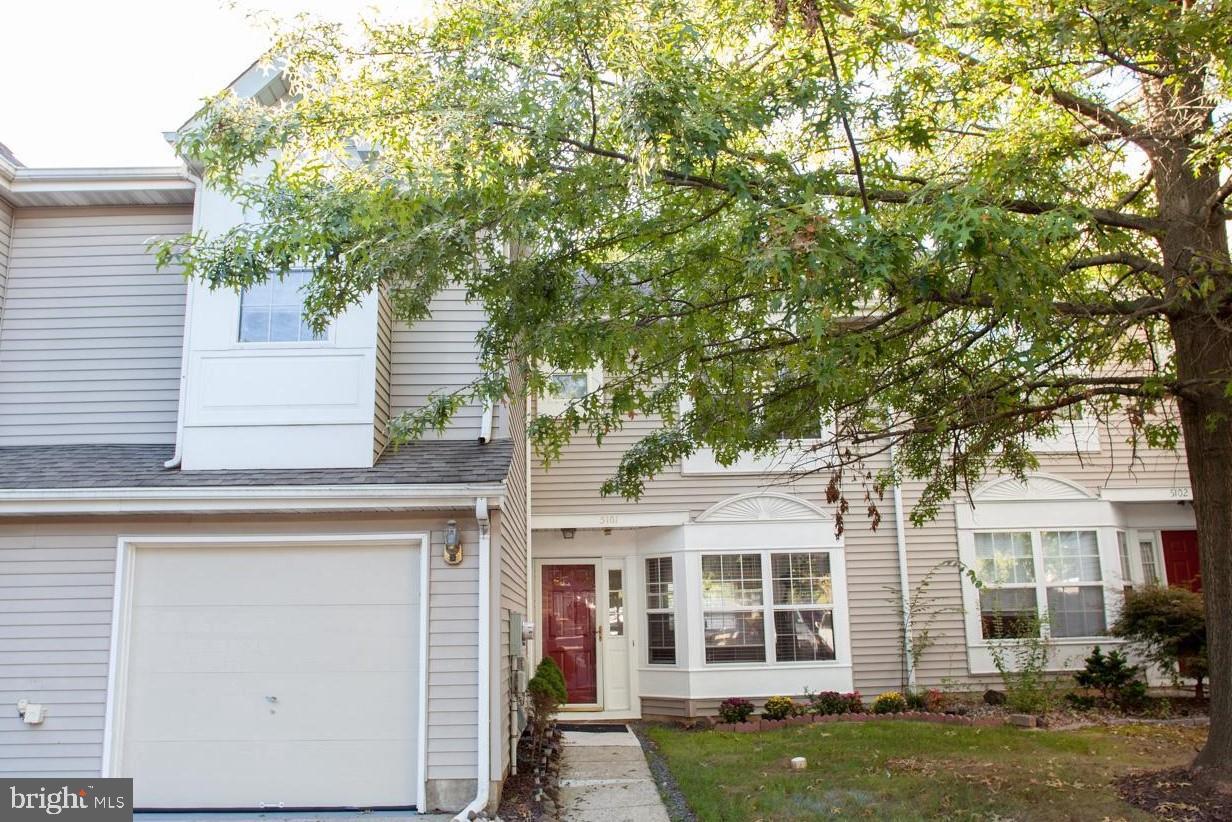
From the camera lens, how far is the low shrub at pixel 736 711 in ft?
38.8

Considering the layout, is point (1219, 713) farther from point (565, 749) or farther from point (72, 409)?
point (72, 409)

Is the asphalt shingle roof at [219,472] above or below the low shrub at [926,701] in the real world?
above

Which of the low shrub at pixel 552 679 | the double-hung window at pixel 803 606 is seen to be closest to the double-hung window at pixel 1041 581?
the double-hung window at pixel 803 606

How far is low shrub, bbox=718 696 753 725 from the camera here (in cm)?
1184

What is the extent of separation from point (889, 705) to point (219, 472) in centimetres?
847

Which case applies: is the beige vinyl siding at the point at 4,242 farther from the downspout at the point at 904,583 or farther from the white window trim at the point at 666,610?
the downspout at the point at 904,583

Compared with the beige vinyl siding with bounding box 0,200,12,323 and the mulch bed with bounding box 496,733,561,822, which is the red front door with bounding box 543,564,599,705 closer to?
the mulch bed with bounding box 496,733,561,822

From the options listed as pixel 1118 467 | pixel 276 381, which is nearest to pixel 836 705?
pixel 1118 467

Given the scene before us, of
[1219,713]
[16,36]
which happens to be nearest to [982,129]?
[1219,713]

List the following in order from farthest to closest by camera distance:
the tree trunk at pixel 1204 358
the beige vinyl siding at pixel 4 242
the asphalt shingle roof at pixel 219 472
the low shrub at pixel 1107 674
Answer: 1. the low shrub at pixel 1107 674
2. the beige vinyl siding at pixel 4 242
3. the asphalt shingle roof at pixel 219 472
4. the tree trunk at pixel 1204 358

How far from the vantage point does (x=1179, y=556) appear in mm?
14094

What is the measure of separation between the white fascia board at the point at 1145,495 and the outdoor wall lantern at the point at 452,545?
9.97 meters

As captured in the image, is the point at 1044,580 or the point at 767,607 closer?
the point at 767,607

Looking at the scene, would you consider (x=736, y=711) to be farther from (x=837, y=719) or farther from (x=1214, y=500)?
(x=1214, y=500)
